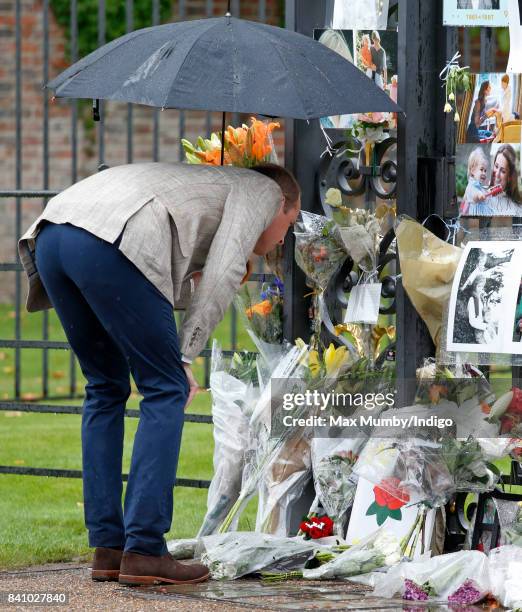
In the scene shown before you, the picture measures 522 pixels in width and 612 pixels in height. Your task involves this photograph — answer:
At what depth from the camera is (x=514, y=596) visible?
12.2 ft

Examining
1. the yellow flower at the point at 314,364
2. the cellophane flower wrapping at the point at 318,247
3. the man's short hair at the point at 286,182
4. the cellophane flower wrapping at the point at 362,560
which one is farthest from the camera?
the cellophane flower wrapping at the point at 318,247

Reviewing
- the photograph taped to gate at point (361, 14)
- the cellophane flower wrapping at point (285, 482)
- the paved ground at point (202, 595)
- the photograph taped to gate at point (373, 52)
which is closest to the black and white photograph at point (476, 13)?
the photograph taped to gate at point (373, 52)

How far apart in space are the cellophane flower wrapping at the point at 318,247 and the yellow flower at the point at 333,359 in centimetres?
28

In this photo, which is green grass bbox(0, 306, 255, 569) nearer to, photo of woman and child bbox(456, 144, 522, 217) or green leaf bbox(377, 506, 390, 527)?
green leaf bbox(377, 506, 390, 527)

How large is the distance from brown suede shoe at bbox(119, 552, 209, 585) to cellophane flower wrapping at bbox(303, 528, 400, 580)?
421mm

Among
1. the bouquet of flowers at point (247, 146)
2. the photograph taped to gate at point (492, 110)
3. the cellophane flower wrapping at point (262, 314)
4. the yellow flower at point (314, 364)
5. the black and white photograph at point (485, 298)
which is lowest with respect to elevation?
the yellow flower at point (314, 364)

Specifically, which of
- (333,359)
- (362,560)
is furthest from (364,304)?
(362,560)

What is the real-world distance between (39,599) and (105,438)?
1.82ft

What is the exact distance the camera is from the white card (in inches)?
180

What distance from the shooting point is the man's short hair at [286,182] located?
4.31 meters

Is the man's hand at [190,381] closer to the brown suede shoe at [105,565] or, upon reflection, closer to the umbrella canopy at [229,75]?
the brown suede shoe at [105,565]

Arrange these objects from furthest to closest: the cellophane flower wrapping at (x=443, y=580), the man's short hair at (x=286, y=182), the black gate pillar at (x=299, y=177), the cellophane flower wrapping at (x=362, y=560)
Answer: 1. the black gate pillar at (x=299, y=177)
2. the man's short hair at (x=286, y=182)
3. the cellophane flower wrapping at (x=362, y=560)
4. the cellophane flower wrapping at (x=443, y=580)

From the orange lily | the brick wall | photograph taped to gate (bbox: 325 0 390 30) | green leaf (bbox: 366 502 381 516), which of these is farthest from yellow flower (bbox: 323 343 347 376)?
the brick wall

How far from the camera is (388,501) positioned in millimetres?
4328
